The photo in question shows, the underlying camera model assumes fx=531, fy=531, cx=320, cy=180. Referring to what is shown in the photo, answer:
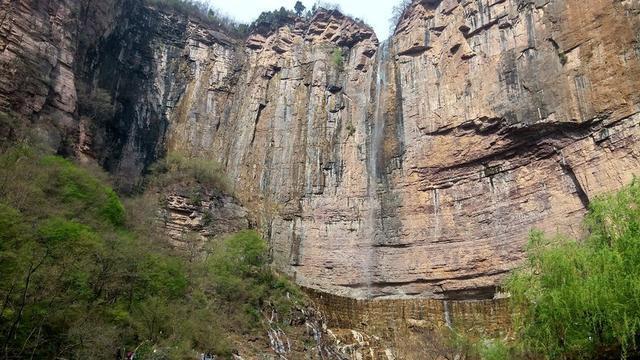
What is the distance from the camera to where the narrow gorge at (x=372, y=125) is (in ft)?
66.6

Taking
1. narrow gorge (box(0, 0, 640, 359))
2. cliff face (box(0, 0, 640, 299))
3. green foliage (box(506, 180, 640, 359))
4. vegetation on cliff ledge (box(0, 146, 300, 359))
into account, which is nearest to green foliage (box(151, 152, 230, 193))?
narrow gorge (box(0, 0, 640, 359))

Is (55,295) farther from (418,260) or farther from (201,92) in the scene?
(201,92)

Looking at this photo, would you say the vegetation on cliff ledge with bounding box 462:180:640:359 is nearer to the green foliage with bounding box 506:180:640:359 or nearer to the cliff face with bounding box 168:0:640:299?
the green foliage with bounding box 506:180:640:359

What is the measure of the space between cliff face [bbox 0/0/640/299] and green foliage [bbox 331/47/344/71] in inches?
2.7

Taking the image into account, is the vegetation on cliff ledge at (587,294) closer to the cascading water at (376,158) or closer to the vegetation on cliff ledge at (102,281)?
the vegetation on cliff ledge at (102,281)

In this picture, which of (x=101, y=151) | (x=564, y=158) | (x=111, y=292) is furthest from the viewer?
(x=101, y=151)

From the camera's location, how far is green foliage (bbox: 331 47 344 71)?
98.0 ft

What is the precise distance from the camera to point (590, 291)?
9680mm

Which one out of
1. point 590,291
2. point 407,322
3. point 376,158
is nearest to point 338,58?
point 376,158

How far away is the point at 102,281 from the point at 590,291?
1159cm

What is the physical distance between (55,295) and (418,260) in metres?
15.7

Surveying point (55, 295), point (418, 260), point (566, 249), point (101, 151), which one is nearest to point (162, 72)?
point (101, 151)

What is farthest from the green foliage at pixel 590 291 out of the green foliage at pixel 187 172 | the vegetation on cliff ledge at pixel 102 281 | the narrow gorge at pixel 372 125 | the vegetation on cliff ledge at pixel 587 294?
the green foliage at pixel 187 172

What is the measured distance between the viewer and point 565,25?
21.5 m
